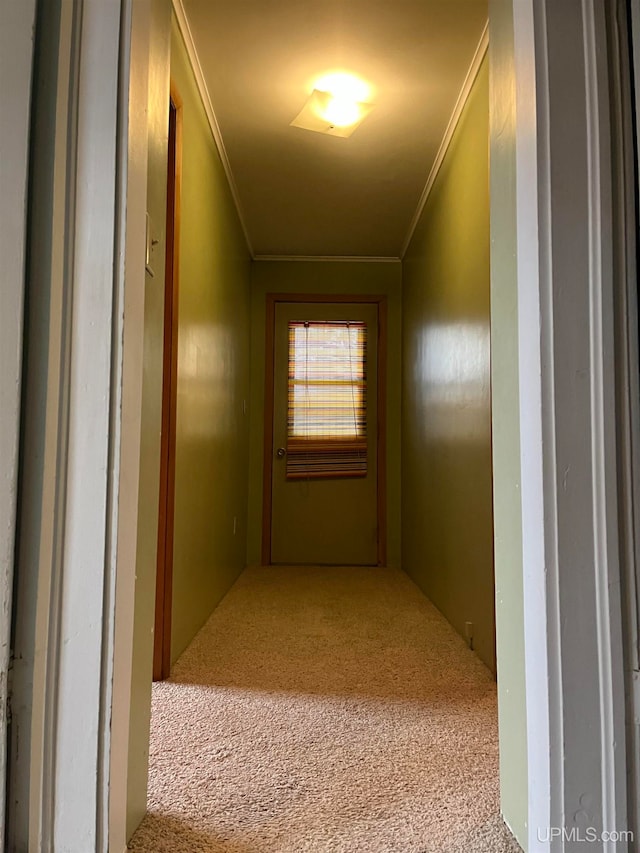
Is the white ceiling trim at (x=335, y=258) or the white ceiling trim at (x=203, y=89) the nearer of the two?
the white ceiling trim at (x=203, y=89)

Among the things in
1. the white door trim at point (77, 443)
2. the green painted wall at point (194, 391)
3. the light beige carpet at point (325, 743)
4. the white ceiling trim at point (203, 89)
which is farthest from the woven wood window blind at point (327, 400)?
the white door trim at point (77, 443)

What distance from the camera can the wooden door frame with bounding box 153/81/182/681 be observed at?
2170 millimetres

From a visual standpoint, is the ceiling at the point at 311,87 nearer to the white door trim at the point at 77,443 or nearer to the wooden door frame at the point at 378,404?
the wooden door frame at the point at 378,404

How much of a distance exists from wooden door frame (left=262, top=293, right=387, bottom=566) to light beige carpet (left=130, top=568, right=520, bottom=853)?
72.6 inches

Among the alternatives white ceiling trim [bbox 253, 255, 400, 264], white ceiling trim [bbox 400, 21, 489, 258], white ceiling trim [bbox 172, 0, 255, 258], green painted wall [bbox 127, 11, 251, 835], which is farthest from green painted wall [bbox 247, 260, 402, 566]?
white ceiling trim [bbox 172, 0, 255, 258]

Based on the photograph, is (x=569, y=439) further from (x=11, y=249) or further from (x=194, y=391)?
(x=194, y=391)

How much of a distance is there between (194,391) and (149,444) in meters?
1.43

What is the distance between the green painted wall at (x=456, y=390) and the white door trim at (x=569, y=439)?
1.35 m

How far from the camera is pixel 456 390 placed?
2.99 metres

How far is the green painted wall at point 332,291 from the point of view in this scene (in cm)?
489

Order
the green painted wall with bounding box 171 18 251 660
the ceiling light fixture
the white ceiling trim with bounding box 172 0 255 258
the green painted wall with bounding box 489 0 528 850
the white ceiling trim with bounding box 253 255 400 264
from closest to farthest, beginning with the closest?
the green painted wall with bounding box 489 0 528 850 → the white ceiling trim with bounding box 172 0 255 258 → the green painted wall with bounding box 171 18 251 660 → the ceiling light fixture → the white ceiling trim with bounding box 253 255 400 264

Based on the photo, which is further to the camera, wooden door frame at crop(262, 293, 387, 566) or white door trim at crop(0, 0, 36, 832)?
wooden door frame at crop(262, 293, 387, 566)

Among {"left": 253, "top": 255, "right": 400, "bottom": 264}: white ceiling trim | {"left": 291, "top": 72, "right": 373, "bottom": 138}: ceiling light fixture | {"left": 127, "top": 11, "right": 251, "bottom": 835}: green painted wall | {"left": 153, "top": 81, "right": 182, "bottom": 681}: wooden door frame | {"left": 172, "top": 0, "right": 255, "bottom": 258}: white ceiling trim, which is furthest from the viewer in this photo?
{"left": 253, "top": 255, "right": 400, "bottom": 264}: white ceiling trim

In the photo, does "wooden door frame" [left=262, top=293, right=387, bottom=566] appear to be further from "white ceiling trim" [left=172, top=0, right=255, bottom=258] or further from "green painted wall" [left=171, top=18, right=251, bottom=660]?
"white ceiling trim" [left=172, top=0, right=255, bottom=258]
